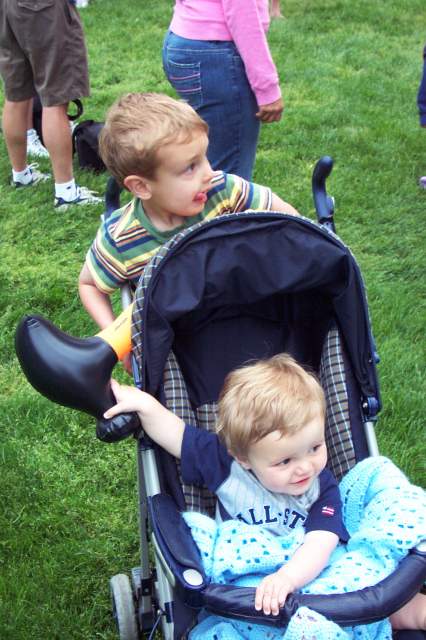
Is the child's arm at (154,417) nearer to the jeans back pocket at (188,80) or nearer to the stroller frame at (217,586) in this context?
the stroller frame at (217,586)

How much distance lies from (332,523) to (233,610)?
15.8 inches

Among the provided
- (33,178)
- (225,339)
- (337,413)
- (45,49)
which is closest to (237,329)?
(225,339)

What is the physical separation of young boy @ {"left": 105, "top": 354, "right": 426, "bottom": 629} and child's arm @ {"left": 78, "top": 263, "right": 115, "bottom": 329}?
1.44 ft

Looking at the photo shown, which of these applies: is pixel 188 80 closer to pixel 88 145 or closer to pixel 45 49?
pixel 45 49

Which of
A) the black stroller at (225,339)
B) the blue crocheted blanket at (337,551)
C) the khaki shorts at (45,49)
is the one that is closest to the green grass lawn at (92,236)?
the black stroller at (225,339)

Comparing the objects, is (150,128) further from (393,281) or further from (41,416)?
(393,281)

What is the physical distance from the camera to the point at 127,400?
2.06 meters

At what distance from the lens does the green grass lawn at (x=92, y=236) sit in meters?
2.79

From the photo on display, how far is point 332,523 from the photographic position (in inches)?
79.7

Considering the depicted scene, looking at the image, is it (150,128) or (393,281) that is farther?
(393,281)

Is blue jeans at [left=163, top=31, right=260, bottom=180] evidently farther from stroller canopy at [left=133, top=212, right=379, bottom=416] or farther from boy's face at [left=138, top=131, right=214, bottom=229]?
stroller canopy at [left=133, top=212, right=379, bottom=416]

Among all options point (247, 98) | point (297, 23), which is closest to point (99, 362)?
point (247, 98)

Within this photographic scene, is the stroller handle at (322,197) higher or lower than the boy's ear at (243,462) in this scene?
higher

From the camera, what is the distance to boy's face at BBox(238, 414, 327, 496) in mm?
1993
